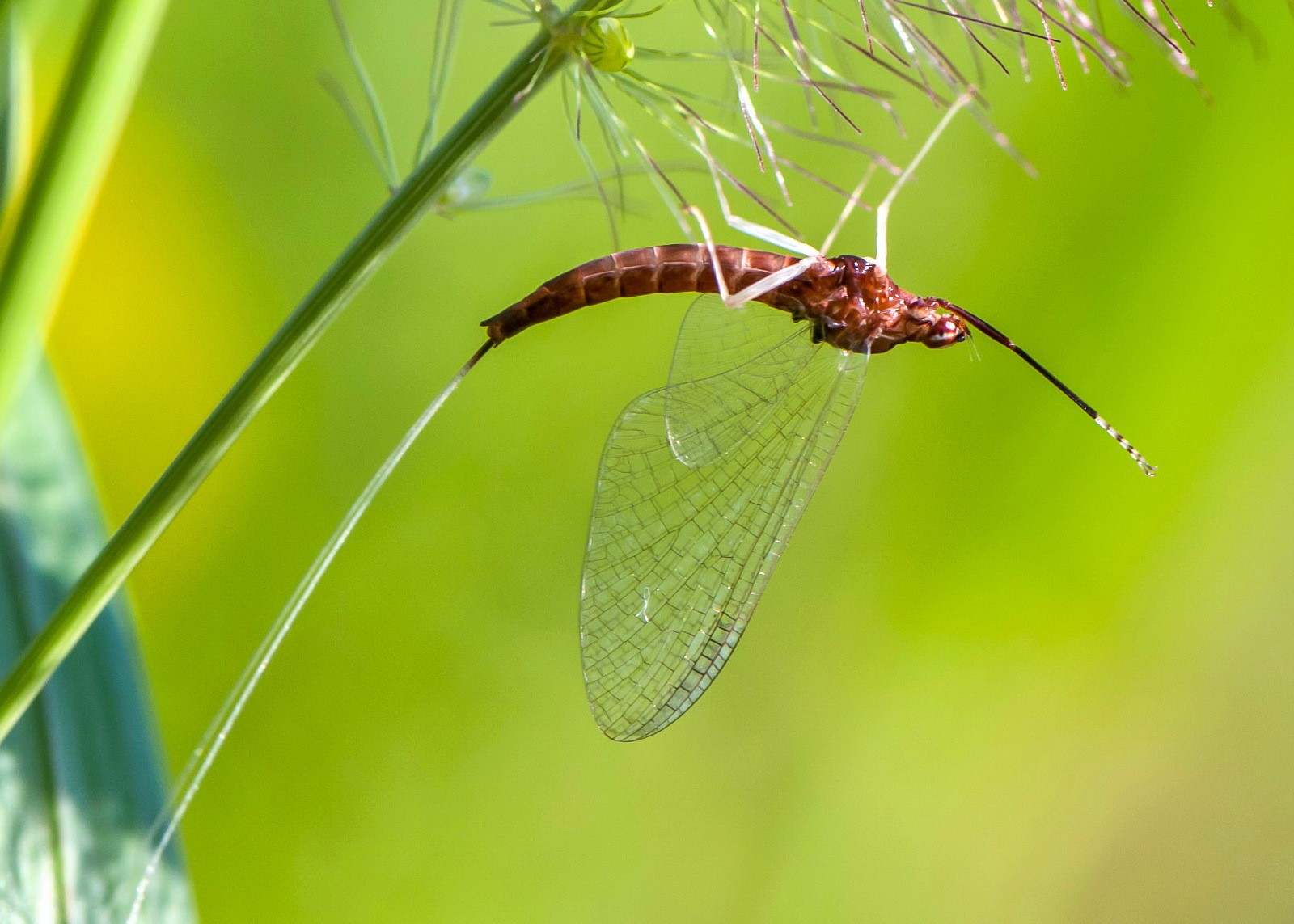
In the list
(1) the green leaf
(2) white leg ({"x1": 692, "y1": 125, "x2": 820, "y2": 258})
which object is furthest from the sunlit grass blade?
(2) white leg ({"x1": 692, "y1": 125, "x2": 820, "y2": 258})

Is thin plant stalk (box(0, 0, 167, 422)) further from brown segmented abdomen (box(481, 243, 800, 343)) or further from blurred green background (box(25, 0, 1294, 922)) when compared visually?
blurred green background (box(25, 0, 1294, 922))

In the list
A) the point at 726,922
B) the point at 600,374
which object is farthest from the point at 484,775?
the point at 600,374

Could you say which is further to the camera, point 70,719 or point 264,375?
point 70,719

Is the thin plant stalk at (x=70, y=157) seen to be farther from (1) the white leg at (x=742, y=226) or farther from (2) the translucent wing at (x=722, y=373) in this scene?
(2) the translucent wing at (x=722, y=373)

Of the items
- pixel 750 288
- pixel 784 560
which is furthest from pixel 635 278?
pixel 784 560

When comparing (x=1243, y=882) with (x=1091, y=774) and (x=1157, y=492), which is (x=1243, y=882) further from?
(x=1157, y=492)

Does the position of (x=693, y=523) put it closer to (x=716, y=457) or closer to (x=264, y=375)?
(x=716, y=457)

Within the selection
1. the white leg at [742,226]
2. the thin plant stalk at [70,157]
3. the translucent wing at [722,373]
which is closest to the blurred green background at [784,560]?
the translucent wing at [722,373]

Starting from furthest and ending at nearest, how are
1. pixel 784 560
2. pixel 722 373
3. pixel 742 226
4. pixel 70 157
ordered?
pixel 784 560, pixel 722 373, pixel 742 226, pixel 70 157
